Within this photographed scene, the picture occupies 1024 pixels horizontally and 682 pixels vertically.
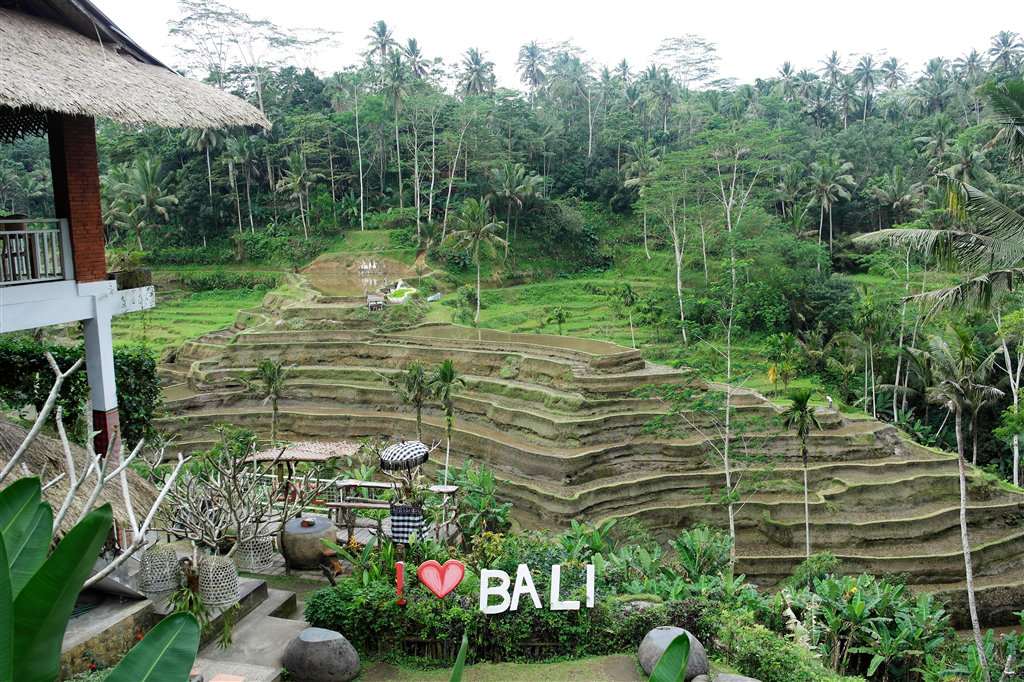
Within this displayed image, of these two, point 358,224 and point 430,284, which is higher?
point 358,224

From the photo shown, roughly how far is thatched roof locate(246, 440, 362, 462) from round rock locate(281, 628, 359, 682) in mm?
5144

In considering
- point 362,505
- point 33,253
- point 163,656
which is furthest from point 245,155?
point 163,656

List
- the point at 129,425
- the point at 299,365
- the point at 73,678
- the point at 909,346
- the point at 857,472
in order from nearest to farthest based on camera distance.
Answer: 1. the point at 73,678
2. the point at 129,425
3. the point at 857,472
4. the point at 299,365
5. the point at 909,346

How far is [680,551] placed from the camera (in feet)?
43.9

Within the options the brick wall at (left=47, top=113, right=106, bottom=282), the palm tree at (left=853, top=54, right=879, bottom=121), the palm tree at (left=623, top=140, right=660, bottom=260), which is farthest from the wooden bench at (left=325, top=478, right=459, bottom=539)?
the palm tree at (left=853, top=54, right=879, bottom=121)

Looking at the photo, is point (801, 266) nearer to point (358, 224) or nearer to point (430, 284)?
point (430, 284)

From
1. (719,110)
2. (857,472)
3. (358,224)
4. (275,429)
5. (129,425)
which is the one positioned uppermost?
(719,110)

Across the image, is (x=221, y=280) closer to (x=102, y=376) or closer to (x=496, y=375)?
(x=496, y=375)

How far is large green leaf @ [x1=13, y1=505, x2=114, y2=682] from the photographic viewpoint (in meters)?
2.10

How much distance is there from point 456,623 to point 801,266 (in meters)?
27.5

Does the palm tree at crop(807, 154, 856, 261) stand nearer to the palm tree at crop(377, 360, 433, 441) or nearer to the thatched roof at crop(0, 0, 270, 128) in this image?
the palm tree at crop(377, 360, 433, 441)

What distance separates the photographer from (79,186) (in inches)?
325

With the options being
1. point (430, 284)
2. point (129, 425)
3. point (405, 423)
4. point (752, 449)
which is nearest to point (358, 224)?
point (430, 284)

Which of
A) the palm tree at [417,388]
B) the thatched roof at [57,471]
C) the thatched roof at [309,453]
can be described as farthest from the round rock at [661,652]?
the palm tree at [417,388]
